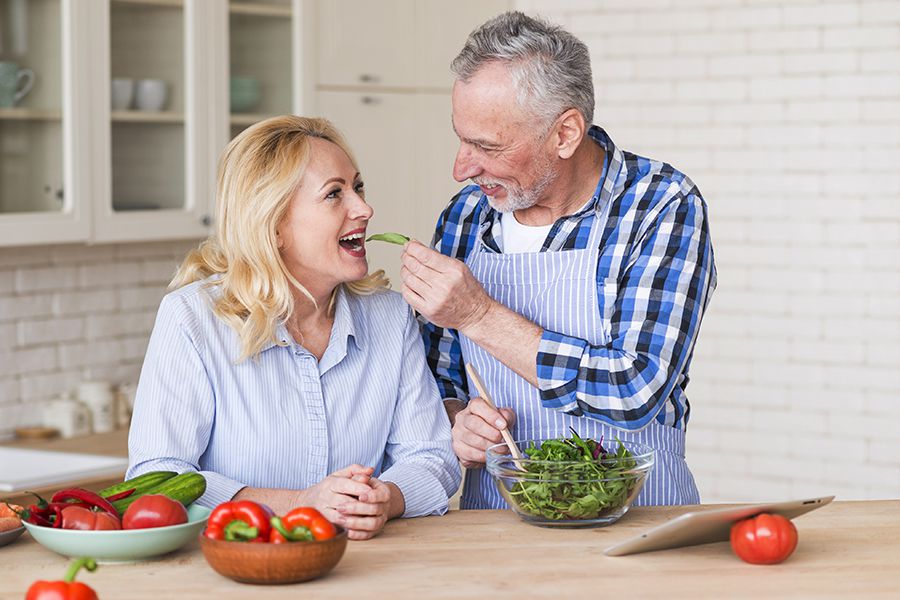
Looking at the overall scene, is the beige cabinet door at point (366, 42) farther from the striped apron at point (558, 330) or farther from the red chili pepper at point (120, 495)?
the red chili pepper at point (120, 495)

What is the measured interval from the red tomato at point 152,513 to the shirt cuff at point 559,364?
0.78 m

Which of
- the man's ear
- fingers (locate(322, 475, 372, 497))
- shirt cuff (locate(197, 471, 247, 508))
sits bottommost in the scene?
shirt cuff (locate(197, 471, 247, 508))

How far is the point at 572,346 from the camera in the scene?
8.51ft

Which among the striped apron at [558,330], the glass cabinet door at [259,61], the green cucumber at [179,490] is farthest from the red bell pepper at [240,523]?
the glass cabinet door at [259,61]

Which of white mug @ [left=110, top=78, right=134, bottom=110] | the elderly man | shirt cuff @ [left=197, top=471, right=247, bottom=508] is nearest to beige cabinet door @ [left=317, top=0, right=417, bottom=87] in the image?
white mug @ [left=110, top=78, right=134, bottom=110]

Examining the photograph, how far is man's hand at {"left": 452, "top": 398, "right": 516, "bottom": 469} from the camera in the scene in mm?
2666

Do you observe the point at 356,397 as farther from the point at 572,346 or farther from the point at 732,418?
the point at 732,418

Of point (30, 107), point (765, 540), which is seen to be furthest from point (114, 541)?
point (30, 107)

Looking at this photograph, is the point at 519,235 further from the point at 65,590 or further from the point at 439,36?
the point at 439,36

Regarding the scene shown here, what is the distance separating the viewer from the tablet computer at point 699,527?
214cm

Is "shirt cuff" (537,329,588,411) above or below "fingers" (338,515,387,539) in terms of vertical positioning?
above

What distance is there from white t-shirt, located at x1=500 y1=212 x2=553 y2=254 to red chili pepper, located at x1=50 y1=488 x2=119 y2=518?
43.3 inches

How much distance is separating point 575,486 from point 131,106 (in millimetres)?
2379

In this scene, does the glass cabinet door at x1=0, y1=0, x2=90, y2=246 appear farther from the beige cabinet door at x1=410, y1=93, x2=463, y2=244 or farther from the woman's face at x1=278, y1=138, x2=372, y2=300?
the beige cabinet door at x1=410, y1=93, x2=463, y2=244
